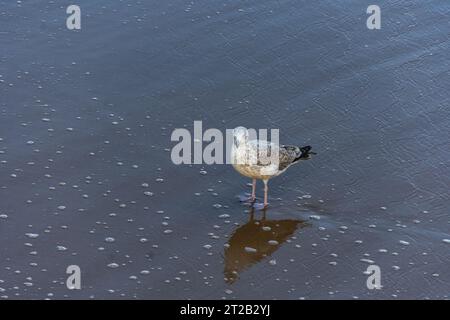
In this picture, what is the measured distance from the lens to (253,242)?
27.7 ft

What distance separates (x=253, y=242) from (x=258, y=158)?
88 centimetres

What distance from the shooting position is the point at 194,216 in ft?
28.3

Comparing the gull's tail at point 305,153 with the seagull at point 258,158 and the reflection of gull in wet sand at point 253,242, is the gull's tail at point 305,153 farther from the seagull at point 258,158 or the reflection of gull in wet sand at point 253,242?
the reflection of gull in wet sand at point 253,242

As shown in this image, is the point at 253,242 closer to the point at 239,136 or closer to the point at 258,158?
the point at 258,158

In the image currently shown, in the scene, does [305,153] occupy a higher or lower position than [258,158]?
higher

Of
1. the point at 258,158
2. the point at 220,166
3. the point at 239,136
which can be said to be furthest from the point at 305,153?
the point at 220,166

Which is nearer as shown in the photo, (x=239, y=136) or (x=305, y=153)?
(x=239, y=136)

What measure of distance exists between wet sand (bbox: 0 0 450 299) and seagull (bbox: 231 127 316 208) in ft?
0.96

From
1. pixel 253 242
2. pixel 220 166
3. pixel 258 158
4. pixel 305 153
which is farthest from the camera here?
pixel 220 166

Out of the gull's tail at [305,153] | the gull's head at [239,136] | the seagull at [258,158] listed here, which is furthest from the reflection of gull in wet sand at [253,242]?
the gull's tail at [305,153]

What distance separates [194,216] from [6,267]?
1.87 meters

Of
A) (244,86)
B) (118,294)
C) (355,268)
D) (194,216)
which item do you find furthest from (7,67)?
(355,268)

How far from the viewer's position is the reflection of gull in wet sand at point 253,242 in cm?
811

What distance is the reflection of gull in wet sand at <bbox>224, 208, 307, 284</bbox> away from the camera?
319 inches
